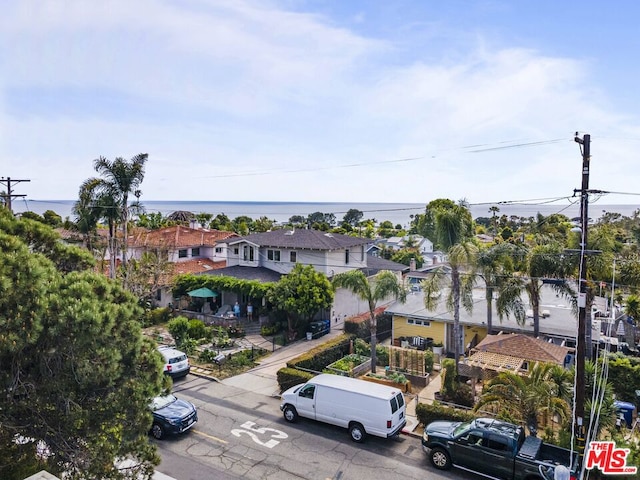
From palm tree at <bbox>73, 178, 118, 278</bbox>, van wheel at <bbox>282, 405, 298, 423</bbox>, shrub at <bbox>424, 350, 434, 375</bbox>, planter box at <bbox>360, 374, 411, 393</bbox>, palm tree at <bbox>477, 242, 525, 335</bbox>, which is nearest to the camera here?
van wheel at <bbox>282, 405, 298, 423</bbox>

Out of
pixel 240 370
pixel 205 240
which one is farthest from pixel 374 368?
pixel 205 240

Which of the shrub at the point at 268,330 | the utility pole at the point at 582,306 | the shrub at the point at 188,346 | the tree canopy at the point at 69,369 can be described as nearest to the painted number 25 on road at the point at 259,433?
the tree canopy at the point at 69,369

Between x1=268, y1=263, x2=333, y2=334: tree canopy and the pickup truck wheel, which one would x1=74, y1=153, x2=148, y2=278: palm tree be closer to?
x1=268, y1=263, x2=333, y2=334: tree canopy

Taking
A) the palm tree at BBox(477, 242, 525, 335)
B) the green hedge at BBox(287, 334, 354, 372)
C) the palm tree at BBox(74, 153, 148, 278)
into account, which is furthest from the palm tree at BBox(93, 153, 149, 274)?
Result: the palm tree at BBox(477, 242, 525, 335)

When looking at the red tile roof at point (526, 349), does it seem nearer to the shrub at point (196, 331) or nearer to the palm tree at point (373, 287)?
the palm tree at point (373, 287)

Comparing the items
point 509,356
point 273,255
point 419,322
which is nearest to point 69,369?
point 509,356

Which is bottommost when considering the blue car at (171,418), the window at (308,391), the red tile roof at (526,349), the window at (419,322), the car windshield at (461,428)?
the blue car at (171,418)
